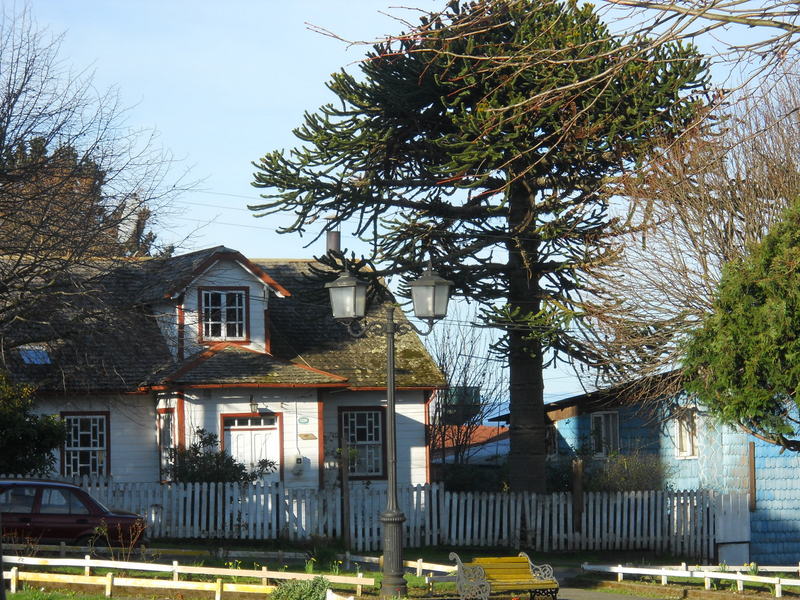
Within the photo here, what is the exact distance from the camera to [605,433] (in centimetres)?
2977

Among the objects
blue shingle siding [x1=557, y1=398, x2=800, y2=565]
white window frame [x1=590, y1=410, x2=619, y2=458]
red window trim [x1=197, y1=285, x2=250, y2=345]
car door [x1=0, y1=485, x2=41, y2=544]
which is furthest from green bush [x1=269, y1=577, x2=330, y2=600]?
white window frame [x1=590, y1=410, x2=619, y2=458]

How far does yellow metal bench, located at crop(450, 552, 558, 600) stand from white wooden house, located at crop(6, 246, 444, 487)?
11.0 metres

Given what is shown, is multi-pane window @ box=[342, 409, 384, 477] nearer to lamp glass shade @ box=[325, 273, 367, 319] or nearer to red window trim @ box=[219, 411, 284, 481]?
red window trim @ box=[219, 411, 284, 481]

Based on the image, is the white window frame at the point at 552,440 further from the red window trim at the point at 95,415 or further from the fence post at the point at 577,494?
the red window trim at the point at 95,415

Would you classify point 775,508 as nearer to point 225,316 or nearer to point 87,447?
point 225,316

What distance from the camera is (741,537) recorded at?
984 inches

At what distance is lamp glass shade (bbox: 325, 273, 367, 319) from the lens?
15.0m

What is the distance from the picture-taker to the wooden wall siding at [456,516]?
79.0ft

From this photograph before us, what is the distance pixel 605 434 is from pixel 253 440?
951cm

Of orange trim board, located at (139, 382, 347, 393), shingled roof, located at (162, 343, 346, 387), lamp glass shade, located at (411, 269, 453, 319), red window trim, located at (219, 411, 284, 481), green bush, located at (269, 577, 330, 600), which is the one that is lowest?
green bush, located at (269, 577, 330, 600)

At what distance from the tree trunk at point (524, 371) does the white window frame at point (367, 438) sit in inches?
164

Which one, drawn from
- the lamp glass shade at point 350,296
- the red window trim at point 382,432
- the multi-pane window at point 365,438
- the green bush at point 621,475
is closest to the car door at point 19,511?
the lamp glass shade at point 350,296

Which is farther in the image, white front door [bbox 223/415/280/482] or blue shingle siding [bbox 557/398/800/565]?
white front door [bbox 223/415/280/482]

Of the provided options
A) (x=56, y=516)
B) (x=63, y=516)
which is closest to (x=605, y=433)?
(x=63, y=516)
